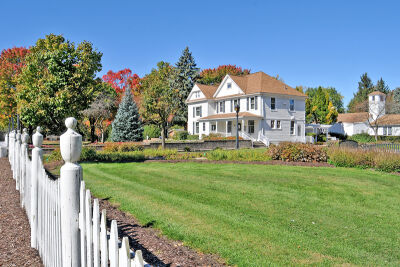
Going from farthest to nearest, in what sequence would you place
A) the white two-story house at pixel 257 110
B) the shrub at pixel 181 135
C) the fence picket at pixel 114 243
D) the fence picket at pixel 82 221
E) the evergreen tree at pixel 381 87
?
the evergreen tree at pixel 381 87 → the shrub at pixel 181 135 → the white two-story house at pixel 257 110 → the fence picket at pixel 82 221 → the fence picket at pixel 114 243

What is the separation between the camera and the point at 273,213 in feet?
19.6

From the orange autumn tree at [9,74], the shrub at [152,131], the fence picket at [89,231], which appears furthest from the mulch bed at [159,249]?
the shrub at [152,131]

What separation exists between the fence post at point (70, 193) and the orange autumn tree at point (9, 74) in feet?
120

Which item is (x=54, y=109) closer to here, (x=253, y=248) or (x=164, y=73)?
(x=253, y=248)

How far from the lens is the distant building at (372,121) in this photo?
50906mm

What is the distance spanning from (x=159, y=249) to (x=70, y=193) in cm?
221

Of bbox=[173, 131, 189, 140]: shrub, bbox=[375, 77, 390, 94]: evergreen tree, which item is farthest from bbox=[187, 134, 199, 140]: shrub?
bbox=[375, 77, 390, 94]: evergreen tree

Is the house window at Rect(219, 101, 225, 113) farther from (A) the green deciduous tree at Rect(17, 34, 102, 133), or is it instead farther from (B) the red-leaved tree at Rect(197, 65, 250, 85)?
(B) the red-leaved tree at Rect(197, 65, 250, 85)

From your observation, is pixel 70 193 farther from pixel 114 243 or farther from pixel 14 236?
pixel 14 236

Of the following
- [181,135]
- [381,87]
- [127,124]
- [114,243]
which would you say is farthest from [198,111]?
[381,87]

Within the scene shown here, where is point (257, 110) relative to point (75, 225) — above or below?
above

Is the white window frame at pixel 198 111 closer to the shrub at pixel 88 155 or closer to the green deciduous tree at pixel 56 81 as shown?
the green deciduous tree at pixel 56 81

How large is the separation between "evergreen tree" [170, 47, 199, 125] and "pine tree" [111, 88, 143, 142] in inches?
643

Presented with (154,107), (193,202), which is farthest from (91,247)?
(154,107)
